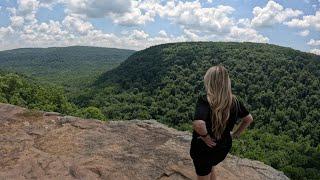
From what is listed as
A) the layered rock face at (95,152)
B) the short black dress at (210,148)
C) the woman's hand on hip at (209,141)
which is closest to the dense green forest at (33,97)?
the layered rock face at (95,152)

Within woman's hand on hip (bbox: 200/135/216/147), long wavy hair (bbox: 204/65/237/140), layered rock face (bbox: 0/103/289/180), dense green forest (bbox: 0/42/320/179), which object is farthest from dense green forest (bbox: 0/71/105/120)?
long wavy hair (bbox: 204/65/237/140)

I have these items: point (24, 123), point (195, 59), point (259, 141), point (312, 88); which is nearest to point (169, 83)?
point (195, 59)

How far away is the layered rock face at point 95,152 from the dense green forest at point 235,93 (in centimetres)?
5179

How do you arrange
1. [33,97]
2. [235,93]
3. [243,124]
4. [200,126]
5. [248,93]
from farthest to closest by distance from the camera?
[235,93]
[248,93]
[33,97]
[243,124]
[200,126]

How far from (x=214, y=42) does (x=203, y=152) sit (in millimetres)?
186383

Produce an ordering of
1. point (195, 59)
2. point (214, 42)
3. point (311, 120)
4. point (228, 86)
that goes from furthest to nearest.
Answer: point (214, 42) → point (195, 59) → point (311, 120) → point (228, 86)

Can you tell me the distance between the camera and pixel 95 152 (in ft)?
32.9

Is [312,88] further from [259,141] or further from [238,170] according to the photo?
[238,170]

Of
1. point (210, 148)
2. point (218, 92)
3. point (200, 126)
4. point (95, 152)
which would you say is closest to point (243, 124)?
point (210, 148)

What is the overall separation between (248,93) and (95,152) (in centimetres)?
11364

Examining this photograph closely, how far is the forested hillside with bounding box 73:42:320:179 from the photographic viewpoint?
254 feet

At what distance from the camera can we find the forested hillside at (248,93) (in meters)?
77.5

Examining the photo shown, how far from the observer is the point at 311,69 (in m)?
132

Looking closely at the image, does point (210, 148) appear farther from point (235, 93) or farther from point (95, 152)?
point (235, 93)
